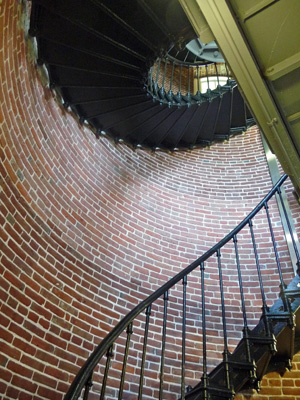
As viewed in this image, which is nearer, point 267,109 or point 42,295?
point 267,109

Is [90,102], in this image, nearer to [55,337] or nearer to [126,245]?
[126,245]

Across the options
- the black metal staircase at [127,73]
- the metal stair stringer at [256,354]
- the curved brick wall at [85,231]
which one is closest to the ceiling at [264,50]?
the metal stair stringer at [256,354]

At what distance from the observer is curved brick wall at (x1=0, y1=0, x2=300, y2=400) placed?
9.25 ft

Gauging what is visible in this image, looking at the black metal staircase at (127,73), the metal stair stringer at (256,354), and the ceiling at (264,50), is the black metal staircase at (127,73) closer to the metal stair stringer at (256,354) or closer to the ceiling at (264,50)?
the ceiling at (264,50)

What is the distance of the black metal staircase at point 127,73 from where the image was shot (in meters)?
3.32

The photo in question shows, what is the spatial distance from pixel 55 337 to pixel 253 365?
1564mm

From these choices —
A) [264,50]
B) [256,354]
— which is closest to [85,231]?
[256,354]

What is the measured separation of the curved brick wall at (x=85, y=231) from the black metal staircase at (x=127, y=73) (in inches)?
8.6

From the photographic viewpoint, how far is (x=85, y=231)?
12.4 feet

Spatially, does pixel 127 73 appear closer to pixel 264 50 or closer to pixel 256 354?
pixel 264 50

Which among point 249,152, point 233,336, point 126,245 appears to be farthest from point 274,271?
point 249,152

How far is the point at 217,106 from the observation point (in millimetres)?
5133

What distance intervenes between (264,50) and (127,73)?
2.42 m

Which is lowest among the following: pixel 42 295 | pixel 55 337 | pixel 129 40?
pixel 55 337
